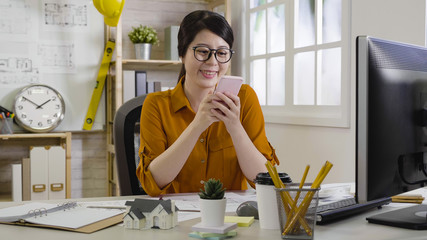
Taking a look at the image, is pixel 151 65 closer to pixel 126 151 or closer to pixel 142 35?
pixel 142 35

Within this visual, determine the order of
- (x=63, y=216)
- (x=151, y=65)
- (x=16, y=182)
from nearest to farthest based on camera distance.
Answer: (x=63, y=216)
(x=16, y=182)
(x=151, y=65)

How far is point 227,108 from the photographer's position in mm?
1646

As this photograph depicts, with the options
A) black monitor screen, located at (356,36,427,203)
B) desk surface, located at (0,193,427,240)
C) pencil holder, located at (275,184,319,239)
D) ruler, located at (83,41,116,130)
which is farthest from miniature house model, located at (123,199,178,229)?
ruler, located at (83,41,116,130)

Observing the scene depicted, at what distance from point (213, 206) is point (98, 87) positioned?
2912mm

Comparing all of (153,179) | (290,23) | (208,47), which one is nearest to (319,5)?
(290,23)

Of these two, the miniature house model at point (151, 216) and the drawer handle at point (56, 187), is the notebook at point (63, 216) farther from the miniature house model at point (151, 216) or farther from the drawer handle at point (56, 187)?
the drawer handle at point (56, 187)

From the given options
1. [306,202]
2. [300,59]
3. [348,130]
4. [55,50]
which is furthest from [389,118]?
[55,50]

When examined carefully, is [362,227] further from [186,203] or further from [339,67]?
[339,67]

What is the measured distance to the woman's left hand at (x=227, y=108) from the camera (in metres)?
1.63

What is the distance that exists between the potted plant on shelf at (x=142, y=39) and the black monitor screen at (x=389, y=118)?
278cm

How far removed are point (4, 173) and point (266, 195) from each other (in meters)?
3.02

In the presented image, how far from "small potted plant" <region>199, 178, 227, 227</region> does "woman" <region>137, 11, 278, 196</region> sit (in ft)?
1.83

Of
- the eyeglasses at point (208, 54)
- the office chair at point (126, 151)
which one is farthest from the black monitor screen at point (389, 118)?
the office chair at point (126, 151)

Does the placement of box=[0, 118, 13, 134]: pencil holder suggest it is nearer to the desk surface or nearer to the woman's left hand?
the woman's left hand
